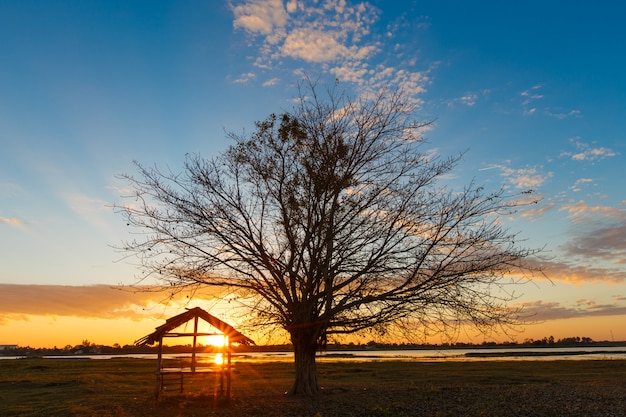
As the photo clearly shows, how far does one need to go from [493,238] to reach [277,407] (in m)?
9.92

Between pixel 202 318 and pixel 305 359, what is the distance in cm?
480

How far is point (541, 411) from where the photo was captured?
51.3 feet

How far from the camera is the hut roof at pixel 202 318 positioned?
2042cm

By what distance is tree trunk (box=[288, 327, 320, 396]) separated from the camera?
2064 cm

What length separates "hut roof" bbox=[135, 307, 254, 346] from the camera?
67.0 ft

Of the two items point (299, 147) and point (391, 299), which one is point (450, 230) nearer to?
point (391, 299)

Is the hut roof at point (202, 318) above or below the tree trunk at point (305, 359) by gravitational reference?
above

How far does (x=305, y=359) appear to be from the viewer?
2075 centimetres

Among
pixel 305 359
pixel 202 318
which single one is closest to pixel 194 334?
pixel 202 318

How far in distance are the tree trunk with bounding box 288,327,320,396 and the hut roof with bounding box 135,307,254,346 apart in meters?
2.00

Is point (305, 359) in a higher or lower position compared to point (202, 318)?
lower

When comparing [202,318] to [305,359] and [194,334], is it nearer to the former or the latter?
Result: [194,334]

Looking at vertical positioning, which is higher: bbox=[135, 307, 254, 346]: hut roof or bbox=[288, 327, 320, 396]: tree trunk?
bbox=[135, 307, 254, 346]: hut roof

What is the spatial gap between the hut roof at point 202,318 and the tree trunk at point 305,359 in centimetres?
200
